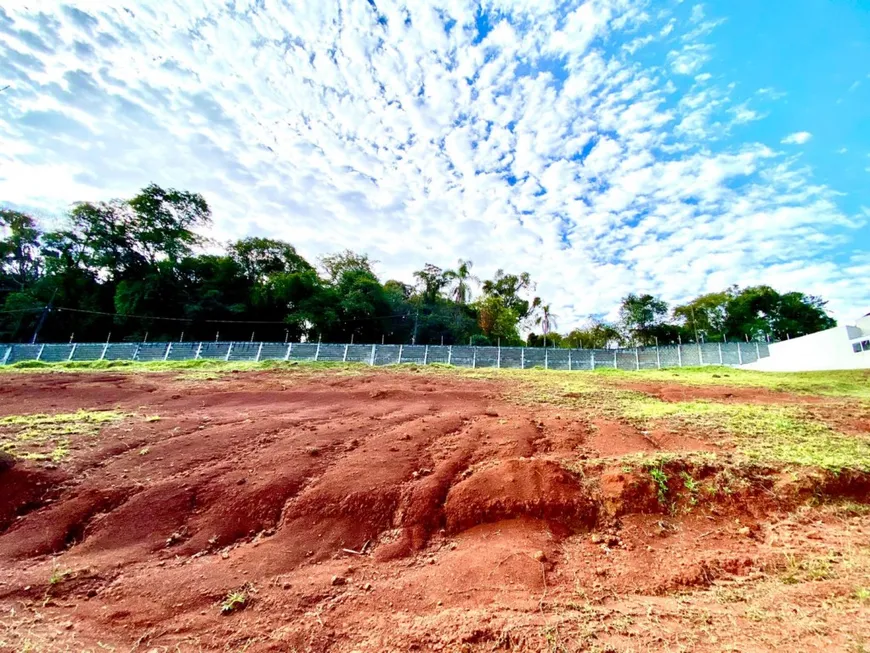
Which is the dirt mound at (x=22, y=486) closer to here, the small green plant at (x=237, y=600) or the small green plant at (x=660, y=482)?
the small green plant at (x=237, y=600)

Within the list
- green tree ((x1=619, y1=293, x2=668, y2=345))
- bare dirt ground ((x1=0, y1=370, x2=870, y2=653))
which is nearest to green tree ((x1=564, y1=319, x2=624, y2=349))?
green tree ((x1=619, y1=293, x2=668, y2=345))

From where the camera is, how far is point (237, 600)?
9.50 feet

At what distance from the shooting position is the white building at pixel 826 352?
17203mm

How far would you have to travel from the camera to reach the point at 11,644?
2.47 meters

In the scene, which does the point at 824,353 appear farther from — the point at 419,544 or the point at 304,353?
the point at 304,353

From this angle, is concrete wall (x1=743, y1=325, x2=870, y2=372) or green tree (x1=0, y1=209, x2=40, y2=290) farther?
green tree (x1=0, y1=209, x2=40, y2=290)

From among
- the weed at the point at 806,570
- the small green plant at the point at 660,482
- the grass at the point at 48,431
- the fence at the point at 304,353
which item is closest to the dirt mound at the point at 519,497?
the small green plant at the point at 660,482

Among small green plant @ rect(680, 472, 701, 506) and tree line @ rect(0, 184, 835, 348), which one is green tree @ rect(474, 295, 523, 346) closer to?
tree line @ rect(0, 184, 835, 348)

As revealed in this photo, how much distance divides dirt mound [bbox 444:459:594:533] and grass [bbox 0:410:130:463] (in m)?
5.56

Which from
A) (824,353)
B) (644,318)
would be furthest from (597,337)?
(824,353)

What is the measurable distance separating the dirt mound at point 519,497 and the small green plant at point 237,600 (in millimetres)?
1911

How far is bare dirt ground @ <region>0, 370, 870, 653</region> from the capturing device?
253cm

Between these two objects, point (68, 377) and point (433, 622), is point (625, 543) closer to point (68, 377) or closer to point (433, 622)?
point (433, 622)

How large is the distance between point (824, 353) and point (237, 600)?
26.8 m
